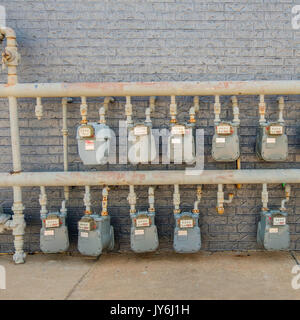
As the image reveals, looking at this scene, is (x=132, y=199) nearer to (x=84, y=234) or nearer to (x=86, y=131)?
(x=84, y=234)

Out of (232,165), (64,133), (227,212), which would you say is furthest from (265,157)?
(64,133)

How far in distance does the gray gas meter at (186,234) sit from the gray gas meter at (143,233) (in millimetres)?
237

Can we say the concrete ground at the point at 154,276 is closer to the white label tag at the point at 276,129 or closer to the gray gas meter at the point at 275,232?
A: the gray gas meter at the point at 275,232

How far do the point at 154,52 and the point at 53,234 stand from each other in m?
2.07

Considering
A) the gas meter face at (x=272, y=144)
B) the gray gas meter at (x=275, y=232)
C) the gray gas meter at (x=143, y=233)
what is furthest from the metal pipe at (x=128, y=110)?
the gray gas meter at (x=275, y=232)

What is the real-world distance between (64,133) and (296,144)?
240 cm

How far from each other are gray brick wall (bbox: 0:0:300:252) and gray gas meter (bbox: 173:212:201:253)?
477 mm

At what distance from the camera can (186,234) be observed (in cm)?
300

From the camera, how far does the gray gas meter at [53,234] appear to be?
303 cm

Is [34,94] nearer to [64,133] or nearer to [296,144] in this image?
[64,133]

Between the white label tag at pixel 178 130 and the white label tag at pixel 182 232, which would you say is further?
the white label tag at pixel 182 232

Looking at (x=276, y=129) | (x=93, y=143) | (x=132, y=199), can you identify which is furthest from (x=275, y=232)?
(x=93, y=143)

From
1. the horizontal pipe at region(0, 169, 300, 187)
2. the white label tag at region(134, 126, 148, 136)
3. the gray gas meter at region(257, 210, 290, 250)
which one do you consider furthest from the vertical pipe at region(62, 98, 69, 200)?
the gray gas meter at region(257, 210, 290, 250)

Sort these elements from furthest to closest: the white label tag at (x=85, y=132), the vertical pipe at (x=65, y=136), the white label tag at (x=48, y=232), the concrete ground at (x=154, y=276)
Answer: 1. the vertical pipe at (x=65, y=136)
2. the white label tag at (x=48, y=232)
3. the white label tag at (x=85, y=132)
4. the concrete ground at (x=154, y=276)
